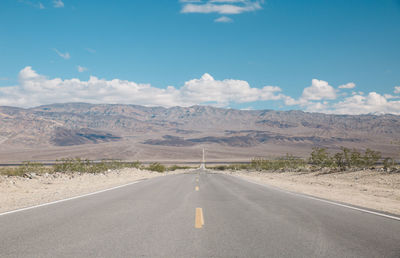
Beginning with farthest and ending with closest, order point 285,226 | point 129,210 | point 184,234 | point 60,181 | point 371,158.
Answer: point 371,158, point 60,181, point 129,210, point 285,226, point 184,234

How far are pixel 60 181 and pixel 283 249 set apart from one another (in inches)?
744

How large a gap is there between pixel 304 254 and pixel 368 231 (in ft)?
7.90

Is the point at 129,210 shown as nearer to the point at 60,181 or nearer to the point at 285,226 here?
the point at 285,226

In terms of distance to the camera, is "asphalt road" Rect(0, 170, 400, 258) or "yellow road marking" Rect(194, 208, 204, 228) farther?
"yellow road marking" Rect(194, 208, 204, 228)

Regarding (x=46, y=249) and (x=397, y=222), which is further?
(x=397, y=222)

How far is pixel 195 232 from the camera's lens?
619 centimetres

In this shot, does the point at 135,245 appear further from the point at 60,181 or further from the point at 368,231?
the point at 60,181

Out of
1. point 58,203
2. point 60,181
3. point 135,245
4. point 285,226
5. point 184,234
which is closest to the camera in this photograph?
point 135,245

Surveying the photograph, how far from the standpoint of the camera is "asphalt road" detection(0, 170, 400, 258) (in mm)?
4996

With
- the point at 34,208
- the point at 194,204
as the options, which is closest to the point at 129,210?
the point at 194,204

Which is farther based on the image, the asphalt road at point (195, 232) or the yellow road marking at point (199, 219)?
the yellow road marking at point (199, 219)

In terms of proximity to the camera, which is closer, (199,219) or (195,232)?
(195,232)

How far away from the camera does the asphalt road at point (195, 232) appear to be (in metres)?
5.00

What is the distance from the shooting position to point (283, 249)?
16.8 feet
